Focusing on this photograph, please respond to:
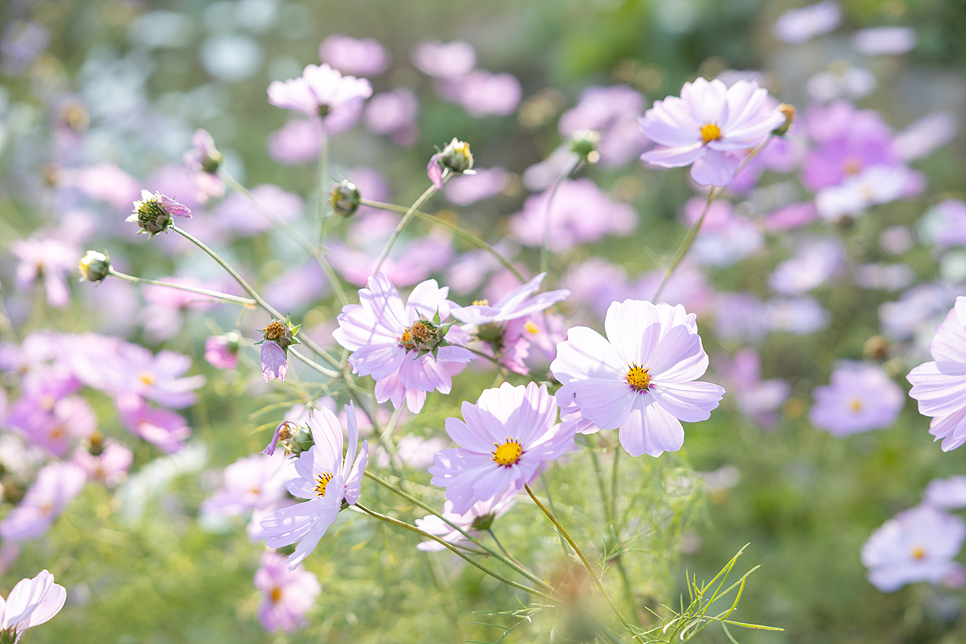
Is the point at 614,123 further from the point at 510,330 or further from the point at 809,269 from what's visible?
the point at 510,330

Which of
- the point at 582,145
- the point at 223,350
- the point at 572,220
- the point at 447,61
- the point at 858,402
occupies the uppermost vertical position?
the point at 582,145

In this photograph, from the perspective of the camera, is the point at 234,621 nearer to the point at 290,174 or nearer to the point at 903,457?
the point at 903,457

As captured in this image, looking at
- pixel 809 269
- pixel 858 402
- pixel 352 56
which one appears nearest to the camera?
pixel 858 402

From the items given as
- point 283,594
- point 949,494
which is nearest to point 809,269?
point 949,494

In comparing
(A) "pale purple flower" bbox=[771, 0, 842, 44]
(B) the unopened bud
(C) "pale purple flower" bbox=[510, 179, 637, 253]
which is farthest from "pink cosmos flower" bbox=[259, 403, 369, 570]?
(A) "pale purple flower" bbox=[771, 0, 842, 44]

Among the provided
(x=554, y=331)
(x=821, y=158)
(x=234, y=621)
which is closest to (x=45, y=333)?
(x=234, y=621)
